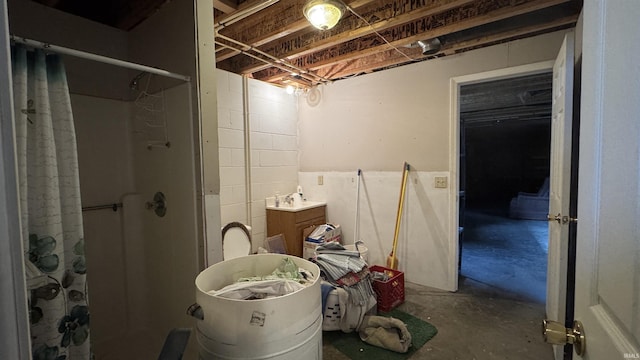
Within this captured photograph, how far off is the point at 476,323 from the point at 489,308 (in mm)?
294

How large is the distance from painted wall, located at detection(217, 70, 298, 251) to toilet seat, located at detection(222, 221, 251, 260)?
1.17 feet

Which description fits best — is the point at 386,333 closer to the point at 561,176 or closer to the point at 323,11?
the point at 561,176

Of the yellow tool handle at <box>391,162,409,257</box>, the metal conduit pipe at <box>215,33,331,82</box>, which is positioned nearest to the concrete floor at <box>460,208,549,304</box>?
the yellow tool handle at <box>391,162,409,257</box>

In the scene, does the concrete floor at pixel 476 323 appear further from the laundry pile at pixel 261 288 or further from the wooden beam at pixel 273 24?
the wooden beam at pixel 273 24

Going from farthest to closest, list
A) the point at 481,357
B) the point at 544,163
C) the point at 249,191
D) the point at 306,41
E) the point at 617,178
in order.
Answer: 1. the point at 544,163
2. the point at 249,191
3. the point at 306,41
4. the point at 481,357
5. the point at 617,178

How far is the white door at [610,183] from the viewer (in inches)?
16.1

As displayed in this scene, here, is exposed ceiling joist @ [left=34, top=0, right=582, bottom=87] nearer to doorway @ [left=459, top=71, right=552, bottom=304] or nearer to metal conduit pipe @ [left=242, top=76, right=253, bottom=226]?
metal conduit pipe @ [left=242, top=76, right=253, bottom=226]

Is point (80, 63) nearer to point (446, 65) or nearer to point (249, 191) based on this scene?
point (249, 191)

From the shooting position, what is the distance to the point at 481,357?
175 cm

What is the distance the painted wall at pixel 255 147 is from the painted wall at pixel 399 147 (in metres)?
0.26

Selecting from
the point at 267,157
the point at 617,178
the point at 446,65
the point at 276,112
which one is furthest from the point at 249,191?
the point at 617,178

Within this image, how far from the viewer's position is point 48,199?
1015 millimetres

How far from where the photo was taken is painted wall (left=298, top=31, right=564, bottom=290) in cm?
251

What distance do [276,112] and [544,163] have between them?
22.7 feet
